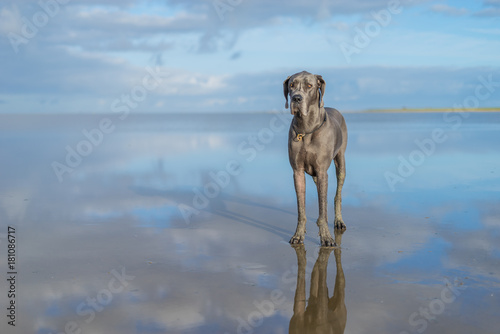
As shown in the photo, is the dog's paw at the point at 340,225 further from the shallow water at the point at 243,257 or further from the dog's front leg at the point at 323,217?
the dog's front leg at the point at 323,217

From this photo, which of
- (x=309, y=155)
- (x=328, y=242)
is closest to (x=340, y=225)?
(x=328, y=242)

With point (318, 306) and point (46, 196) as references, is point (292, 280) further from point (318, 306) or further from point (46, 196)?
point (46, 196)

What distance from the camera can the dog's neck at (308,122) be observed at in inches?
321

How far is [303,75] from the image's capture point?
792 centimetres

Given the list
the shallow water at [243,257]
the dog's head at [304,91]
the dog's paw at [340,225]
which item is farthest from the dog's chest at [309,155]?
the dog's paw at [340,225]

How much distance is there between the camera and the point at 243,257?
762cm

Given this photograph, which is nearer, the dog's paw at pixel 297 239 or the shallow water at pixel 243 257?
the shallow water at pixel 243 257

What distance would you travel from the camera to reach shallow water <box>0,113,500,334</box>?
18.1 feet

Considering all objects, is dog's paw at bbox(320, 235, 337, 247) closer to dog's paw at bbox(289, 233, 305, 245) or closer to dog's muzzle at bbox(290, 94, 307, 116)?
dog's paw at bbox(289, 233, 305, 245)

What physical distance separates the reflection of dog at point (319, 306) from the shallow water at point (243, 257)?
0.02 metres

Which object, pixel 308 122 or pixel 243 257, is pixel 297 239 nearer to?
pixel 243 257

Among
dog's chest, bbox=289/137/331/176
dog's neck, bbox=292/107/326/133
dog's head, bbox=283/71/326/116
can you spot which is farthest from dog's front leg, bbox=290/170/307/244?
dog's head, bbox=283/71/326/116

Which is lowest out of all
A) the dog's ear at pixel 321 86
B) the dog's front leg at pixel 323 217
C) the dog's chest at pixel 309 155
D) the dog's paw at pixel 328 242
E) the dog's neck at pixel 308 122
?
the dog's paw at pixel 328 242

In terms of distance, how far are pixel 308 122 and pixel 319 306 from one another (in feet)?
10.1
